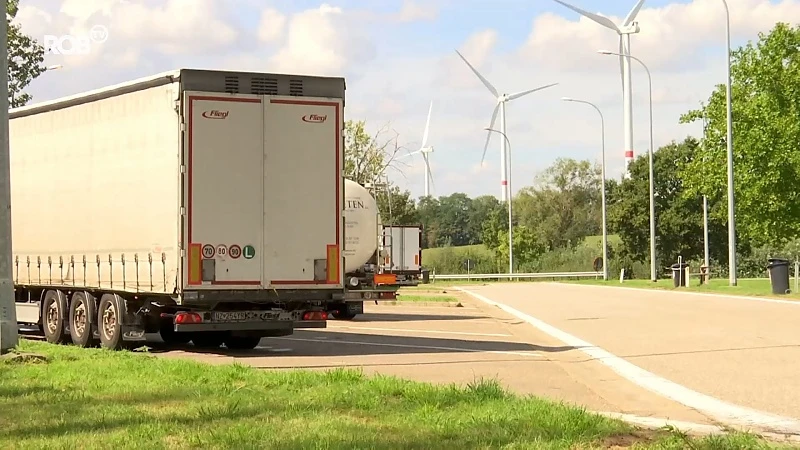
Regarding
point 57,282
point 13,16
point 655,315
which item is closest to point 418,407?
point 57,282

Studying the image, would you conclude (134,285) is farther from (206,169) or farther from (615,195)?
(615,195)

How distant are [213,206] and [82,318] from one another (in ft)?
13.3

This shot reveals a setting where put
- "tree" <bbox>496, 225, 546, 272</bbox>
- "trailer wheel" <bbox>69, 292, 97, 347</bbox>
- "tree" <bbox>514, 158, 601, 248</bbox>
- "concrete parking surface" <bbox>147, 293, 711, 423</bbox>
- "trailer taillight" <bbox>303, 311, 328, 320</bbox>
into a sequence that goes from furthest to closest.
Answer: "tree" <bbox>514, 158, 601, 248</bbox> → "tree" <bbox>496, 225, 546, 272</bbox> → "trailer wheel" <bbox>69, 292, 97, 347</bbox> → "trailer taillight" <bbox>303, 311, 328, 320</bbox> → "concrete parking surface" <bbox>147, 293, 711, 423</bbox>

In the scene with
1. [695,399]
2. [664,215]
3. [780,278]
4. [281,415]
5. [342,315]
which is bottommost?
[695,399]

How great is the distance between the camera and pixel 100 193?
1867 cm

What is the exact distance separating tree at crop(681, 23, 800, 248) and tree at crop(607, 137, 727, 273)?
3114 cm

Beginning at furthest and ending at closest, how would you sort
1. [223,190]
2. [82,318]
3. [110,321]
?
[82,318], [110,321], [223,190]

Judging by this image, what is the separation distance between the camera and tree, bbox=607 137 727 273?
274 feet

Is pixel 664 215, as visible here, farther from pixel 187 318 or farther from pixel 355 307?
pixel 187 318

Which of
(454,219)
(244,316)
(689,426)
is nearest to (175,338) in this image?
(244,316)

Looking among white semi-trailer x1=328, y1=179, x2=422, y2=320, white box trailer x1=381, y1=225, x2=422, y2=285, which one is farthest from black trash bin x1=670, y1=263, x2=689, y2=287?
white semi-trailer x1=328, y1=179, x2=422, y2=320

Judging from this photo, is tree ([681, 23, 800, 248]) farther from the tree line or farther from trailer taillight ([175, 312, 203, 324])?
trailer taillight ([175, 312, 203, 324])

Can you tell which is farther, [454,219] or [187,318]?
[454,219]

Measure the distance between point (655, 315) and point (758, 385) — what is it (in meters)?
15.1
